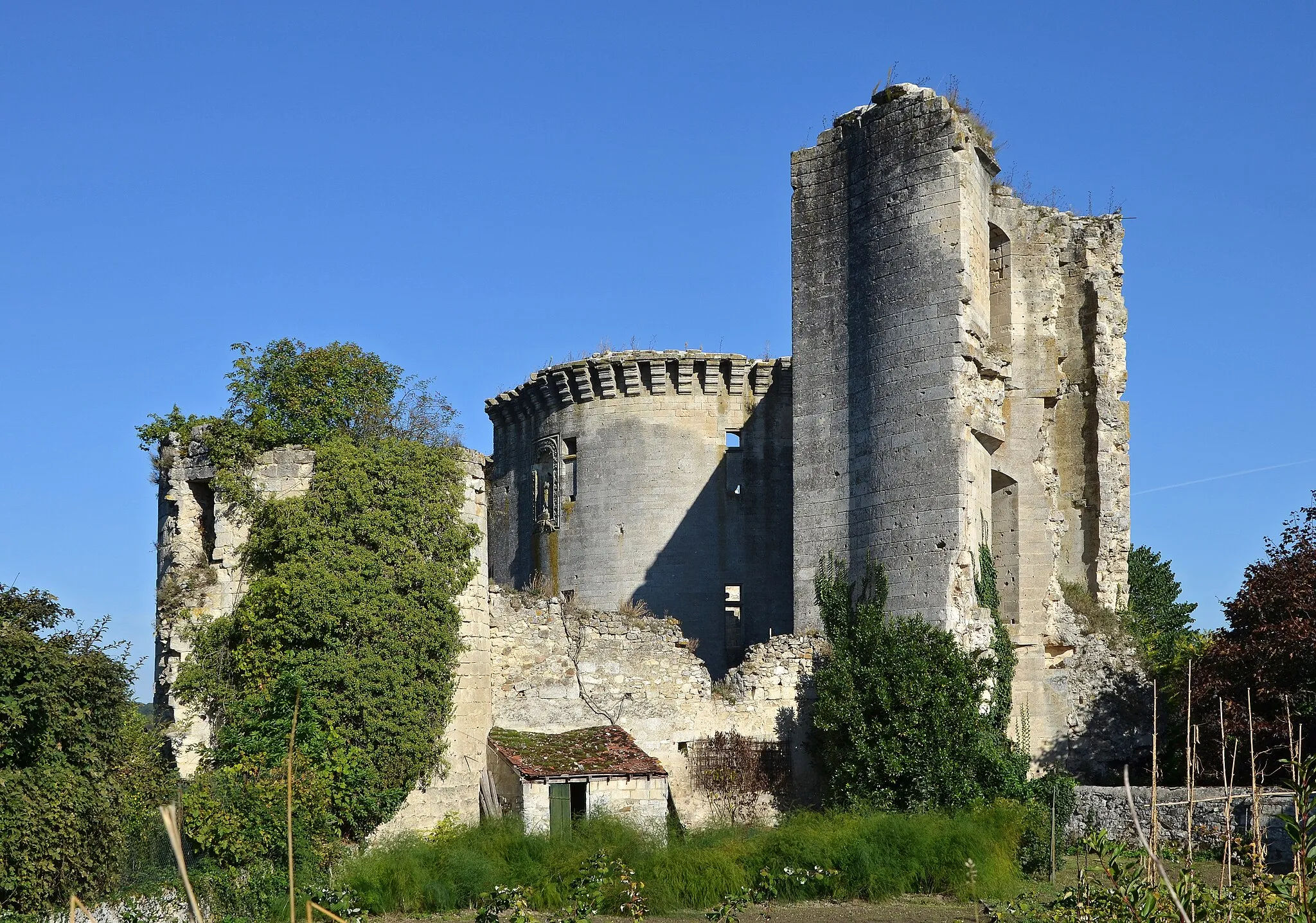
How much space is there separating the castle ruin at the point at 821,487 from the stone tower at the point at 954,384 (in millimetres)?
40

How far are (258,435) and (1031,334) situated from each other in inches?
503

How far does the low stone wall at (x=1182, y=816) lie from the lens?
16.0 m

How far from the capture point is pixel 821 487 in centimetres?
2042

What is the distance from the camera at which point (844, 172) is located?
20.7 metres

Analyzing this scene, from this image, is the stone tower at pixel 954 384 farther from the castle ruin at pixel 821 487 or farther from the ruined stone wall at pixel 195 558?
the ruined stone wall at pixel 195 558

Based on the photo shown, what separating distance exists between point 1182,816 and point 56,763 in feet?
41.4

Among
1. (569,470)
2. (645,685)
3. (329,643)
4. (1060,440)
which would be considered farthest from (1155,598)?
(329,643)

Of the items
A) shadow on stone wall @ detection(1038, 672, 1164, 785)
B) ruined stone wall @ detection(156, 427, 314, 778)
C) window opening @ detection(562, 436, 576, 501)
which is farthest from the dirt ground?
window opening @ detection(562, 436, 576, 501)

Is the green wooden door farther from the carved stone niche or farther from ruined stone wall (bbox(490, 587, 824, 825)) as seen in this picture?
the carved stone niche

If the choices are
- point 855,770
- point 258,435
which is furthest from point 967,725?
point 258,435

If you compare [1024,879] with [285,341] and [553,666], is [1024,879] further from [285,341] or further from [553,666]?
[285,341]

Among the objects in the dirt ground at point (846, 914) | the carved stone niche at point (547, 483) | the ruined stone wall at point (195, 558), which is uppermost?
the carved stone niche at point (547, 483)

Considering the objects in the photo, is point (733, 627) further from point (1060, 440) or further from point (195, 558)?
point (195, 558)

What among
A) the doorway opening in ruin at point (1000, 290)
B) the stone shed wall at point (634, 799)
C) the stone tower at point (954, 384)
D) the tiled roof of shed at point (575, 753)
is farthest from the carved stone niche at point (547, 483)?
the stone shed wall at point (634, 799)
